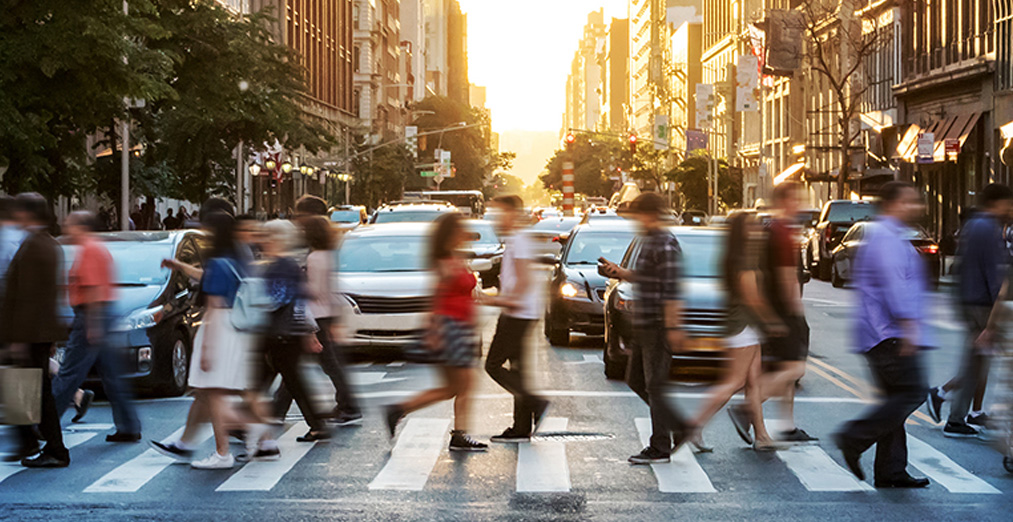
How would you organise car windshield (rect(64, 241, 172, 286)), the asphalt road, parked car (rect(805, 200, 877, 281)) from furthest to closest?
parked car (rect(805, 200, 877, 281)), car windshield (rect(64, 241, 172, 286)), the asphalt road

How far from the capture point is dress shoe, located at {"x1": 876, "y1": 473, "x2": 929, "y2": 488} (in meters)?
9.02

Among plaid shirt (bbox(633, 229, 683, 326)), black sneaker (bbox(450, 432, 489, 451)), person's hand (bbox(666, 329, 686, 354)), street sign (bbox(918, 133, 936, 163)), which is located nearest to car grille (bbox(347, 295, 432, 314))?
black sneaker (bbox(450, 432, 489, 451))

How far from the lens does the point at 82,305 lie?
1057 cm

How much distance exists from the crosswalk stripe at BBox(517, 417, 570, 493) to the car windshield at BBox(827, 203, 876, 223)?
2553cm

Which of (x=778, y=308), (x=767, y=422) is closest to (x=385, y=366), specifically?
(x=767, y=422)

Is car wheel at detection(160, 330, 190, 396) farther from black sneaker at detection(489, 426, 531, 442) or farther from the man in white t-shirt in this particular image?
Answer: the man in white t-shirt

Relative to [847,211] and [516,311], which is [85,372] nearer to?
[516,311]

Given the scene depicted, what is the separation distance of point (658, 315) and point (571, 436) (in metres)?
1.86

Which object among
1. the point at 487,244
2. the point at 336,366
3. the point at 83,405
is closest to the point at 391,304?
the point at 336,366

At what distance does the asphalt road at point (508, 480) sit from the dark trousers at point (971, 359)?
41 centimetres

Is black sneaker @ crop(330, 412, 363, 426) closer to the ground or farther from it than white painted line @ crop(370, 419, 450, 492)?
farther from it

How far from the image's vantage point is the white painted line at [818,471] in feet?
29.9

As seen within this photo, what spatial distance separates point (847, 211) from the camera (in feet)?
117

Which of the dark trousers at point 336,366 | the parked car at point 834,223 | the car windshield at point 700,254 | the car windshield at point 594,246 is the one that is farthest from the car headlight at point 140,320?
the parked car at point 834,223
